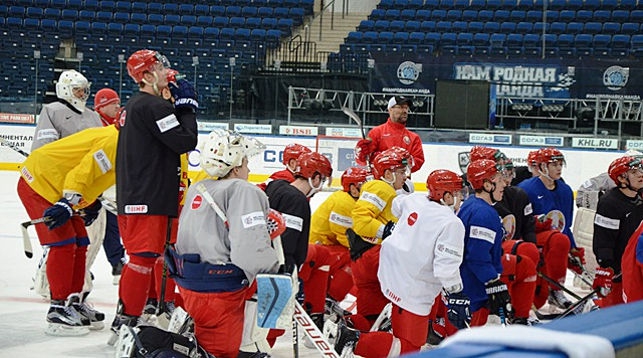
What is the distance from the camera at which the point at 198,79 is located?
48.1ft

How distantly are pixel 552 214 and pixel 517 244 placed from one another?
0.85 m

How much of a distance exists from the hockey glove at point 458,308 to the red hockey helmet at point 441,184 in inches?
18.2

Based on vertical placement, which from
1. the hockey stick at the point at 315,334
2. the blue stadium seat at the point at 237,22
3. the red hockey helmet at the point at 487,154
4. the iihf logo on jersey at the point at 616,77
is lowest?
the hockey stick at the point at 315,334

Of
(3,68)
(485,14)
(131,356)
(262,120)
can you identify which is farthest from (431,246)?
(485,14)

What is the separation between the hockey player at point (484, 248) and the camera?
15.6 feet

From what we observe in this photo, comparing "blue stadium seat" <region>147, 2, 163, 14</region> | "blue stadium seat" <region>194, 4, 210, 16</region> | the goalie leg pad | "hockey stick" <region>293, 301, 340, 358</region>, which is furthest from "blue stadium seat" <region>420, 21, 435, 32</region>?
the goalie leg pad

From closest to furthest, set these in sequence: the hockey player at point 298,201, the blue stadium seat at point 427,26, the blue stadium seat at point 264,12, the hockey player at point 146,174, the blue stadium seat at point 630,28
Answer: the hockey player at point 298,201, the hockey player at point 146,174, the blue stadium seat at point 630,28, the blue stadium seat at point 427,26, the blue stadium seat at point 264,12

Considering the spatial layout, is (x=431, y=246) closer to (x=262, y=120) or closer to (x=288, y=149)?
(x=288, y=149)

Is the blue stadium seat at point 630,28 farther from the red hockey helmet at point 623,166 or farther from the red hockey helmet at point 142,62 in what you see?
the red hockey helmet at point 142,62

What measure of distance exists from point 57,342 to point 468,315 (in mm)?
2054

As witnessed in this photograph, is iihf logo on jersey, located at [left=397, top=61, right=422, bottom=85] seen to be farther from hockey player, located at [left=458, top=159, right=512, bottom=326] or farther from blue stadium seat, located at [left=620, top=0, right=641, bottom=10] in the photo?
hockey player, located at [left=458, top=159, right=512, bottom=326]

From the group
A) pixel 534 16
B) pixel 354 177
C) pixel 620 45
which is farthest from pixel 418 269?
pixel 534 16

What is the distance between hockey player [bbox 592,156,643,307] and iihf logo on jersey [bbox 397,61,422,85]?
31.2ft

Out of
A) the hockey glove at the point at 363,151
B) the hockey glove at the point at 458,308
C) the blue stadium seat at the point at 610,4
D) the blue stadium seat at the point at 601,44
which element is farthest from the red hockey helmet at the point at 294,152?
the blue stadium seat at the point at 610,4
